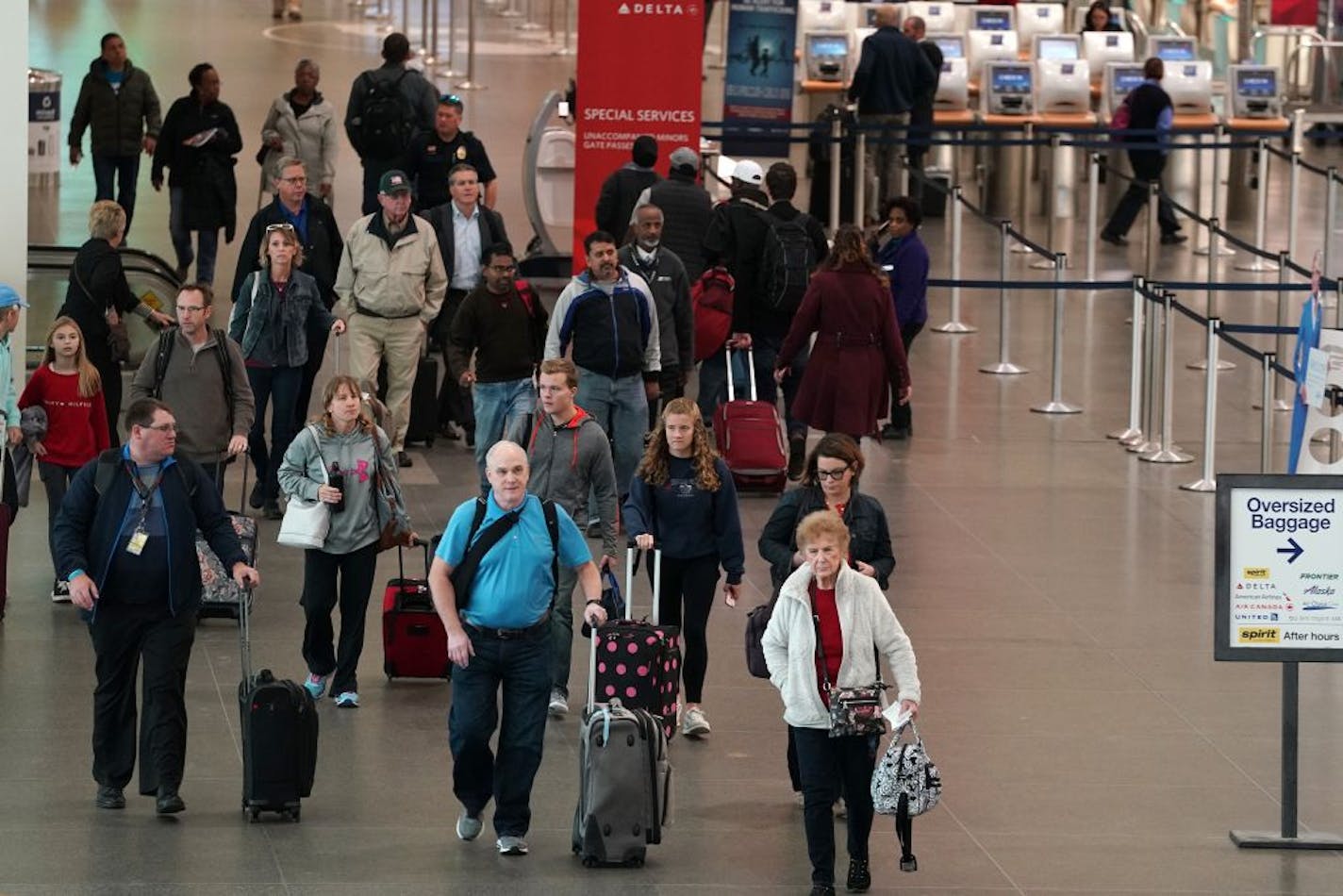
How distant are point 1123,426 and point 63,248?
24.6 feet

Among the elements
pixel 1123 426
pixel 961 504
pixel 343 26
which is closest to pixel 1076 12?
pixel 343 26

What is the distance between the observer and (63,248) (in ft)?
62.8

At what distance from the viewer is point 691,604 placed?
11.3 metres

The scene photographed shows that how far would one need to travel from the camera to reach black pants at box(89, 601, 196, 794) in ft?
33.0

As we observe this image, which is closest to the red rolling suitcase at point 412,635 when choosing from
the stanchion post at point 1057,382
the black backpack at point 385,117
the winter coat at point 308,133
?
the stanchion post at point 1057,382

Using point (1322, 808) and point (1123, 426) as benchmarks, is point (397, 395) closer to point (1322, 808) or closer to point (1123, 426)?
point (1123, 426)

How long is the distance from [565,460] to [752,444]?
15.1ft

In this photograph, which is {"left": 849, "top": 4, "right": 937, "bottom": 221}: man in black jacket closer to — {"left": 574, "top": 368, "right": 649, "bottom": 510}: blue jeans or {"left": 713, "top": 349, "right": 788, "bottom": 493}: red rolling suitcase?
{"left": 713, "top": 349, "right": 788, "bottom": 493}: red rolling suitcase

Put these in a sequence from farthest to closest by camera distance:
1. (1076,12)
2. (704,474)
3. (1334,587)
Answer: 1. (1076,12)
2. (704,474)
3. (1334,587)

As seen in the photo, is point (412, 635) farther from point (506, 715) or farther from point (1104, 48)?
point (1104, 48)

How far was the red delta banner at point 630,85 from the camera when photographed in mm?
18609

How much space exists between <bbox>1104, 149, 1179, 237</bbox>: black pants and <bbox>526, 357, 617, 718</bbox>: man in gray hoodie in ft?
48.8

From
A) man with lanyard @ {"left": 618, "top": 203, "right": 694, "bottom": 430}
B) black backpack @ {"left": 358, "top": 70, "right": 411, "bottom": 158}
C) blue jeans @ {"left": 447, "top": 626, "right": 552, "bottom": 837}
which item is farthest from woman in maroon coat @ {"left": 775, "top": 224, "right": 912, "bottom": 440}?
black backpack @ {"left": 358, "top": 70, "right": 411, "bottom": 158}

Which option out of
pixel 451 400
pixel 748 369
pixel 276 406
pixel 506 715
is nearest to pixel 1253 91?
pixel 748 369
